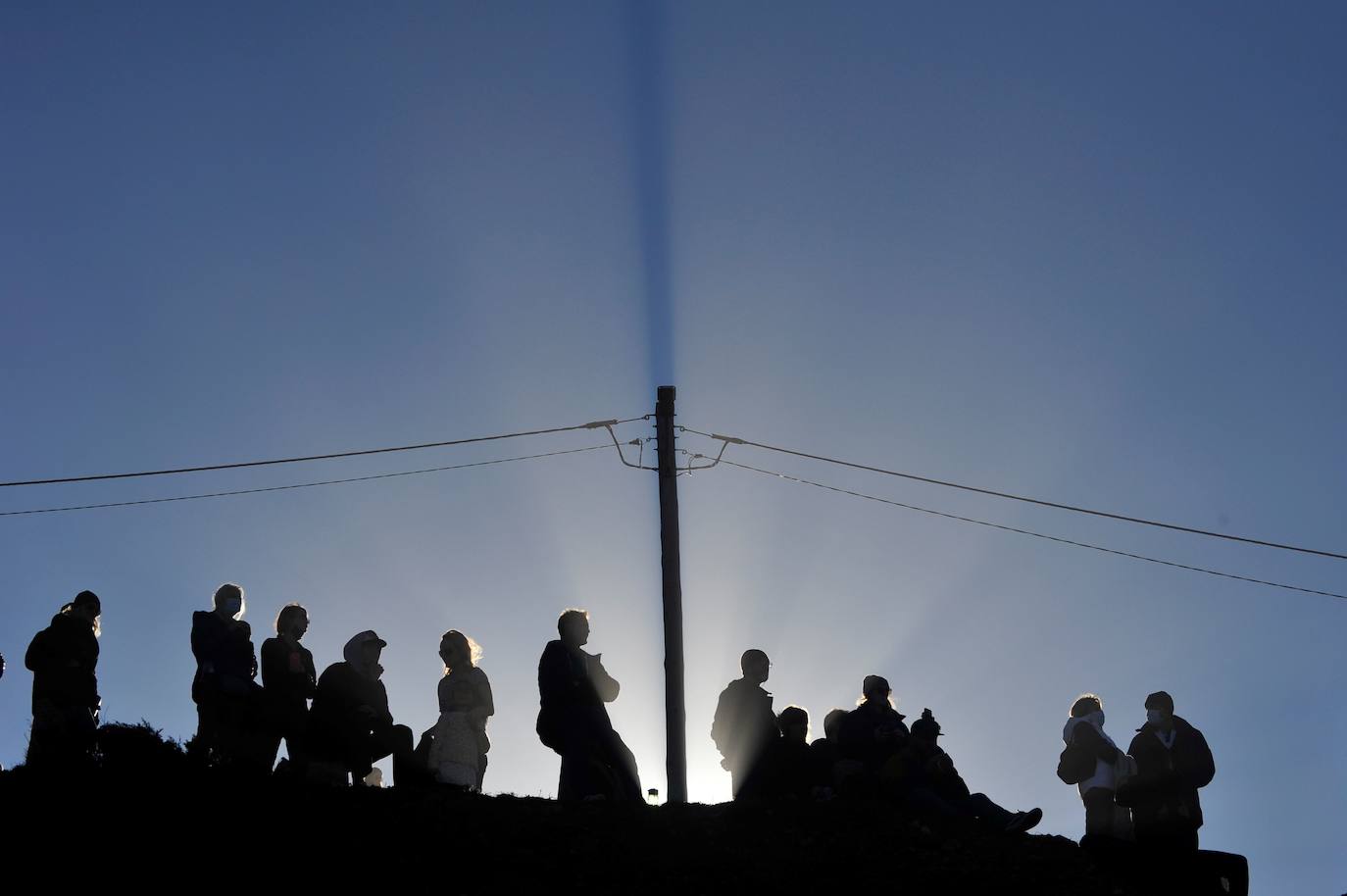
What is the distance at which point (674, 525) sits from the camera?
670 inches

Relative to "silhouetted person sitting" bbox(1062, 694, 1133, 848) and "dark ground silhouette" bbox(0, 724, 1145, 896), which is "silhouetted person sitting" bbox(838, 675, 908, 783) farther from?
"silhouetted person sitting" bbox(1062, 694, 1133, 848)

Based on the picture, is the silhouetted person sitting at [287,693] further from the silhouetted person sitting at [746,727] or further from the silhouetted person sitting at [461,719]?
the silhouetted person sitting at [746,727]

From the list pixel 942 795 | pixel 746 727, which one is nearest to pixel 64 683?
pixel 746 727

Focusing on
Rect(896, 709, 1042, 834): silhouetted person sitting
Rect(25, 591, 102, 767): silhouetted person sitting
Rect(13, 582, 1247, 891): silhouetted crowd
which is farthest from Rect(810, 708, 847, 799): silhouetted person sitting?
Rect(25, 591, 102, 767): silhouetted person sitting

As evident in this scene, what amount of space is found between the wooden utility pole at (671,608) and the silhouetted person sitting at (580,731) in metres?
1.71

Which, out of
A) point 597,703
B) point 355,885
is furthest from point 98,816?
point 597,703

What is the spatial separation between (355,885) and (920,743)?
226 inches

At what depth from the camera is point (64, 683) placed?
12977 mm

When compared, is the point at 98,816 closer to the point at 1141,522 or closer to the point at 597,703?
the point at 597,703

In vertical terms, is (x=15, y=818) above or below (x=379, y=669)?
below

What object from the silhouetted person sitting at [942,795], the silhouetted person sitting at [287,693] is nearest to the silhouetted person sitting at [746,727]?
the silhouetted person sitting at [942,795]

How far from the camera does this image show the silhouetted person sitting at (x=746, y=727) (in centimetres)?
1373

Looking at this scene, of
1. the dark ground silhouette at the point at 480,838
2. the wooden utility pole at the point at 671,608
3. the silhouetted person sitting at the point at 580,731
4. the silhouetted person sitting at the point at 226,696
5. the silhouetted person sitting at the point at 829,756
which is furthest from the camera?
the wooden utility pole at the point at 671,608

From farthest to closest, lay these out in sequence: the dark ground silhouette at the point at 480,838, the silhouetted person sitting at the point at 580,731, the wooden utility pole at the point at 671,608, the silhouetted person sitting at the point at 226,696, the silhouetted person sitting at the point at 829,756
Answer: the wooden utility pole at the point at 671,608 → the silhouetted person sitting at the point at 829,756 → the silhouetted person sitting at the point at 580,731 → the silhouetted person sitting at the point at 226,696 → the dark ground silhouette at the point at 480,838
